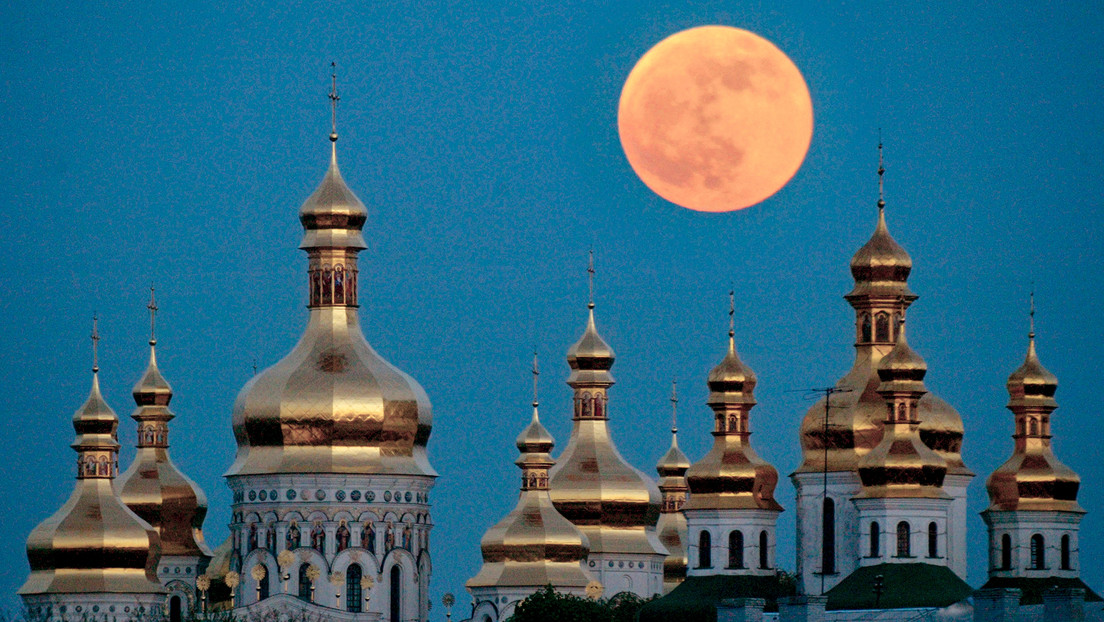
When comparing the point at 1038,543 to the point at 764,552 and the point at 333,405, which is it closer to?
the point at 764,552

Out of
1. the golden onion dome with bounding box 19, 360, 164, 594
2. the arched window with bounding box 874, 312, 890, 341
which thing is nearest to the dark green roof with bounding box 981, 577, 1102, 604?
the arched window with bounding box 874, 312, 890, 341

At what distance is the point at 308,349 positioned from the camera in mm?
90062

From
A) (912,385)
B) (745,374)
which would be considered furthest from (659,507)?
(912,385)

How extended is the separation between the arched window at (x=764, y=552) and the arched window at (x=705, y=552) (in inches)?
42.0

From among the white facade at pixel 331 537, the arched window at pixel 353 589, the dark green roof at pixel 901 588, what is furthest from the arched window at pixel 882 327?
the arched window at pixel 353 589

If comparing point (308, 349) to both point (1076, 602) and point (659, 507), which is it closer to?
point (659, 507)

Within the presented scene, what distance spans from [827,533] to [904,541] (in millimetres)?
3908

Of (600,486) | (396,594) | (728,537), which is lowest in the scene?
(396,594)

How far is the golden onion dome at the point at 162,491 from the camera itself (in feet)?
309

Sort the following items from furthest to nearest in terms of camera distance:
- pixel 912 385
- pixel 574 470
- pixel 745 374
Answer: pixel 574 470 → pixel 745 374 → pixel 912 385

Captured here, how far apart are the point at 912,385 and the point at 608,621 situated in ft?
26.8

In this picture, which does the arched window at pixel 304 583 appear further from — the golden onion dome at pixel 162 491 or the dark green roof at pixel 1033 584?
the dark green roof at pixel 1033 584

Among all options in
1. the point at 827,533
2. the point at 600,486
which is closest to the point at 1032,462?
the point at 827,533

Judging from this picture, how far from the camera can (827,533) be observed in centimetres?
8375
